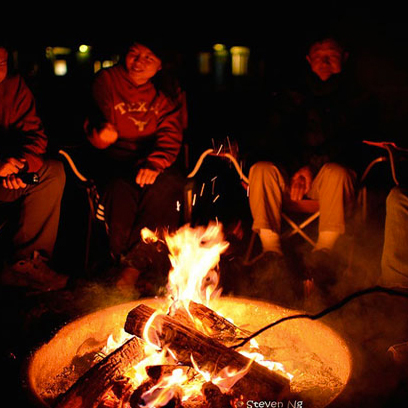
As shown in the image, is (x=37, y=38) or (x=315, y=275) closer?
(x=315, y=275)

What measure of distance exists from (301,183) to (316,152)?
37 cm

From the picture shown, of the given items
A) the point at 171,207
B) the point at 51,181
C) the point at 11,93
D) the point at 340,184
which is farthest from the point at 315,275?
the point at 11,93

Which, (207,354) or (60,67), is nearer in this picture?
(207,354)

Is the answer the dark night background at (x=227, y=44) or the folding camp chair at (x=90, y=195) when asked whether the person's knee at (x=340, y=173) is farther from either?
the folding camp chair at (x=90, y=195)

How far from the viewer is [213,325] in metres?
2.51

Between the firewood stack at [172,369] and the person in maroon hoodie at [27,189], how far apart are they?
5.10 feet

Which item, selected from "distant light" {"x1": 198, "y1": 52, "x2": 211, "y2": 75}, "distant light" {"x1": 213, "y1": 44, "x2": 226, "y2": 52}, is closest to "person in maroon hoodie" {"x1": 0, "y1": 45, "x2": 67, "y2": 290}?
"distant light" {"x1": 213, "y1": 44, "x2": 226, "y2": 52}

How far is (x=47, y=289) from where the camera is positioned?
362 cm

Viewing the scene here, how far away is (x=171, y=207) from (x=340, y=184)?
133 centimetres

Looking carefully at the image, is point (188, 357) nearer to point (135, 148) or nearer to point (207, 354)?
point (207, 354)

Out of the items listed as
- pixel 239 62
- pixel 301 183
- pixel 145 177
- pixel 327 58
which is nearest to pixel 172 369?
pixel 145 177

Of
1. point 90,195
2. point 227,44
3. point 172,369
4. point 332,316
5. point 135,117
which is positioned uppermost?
point 227,44

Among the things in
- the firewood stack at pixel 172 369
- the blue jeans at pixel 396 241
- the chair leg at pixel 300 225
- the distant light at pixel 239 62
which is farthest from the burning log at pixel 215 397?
the distant light at pixel 239 62

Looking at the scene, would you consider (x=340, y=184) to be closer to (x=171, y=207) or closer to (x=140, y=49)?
(x=171, y=207)
